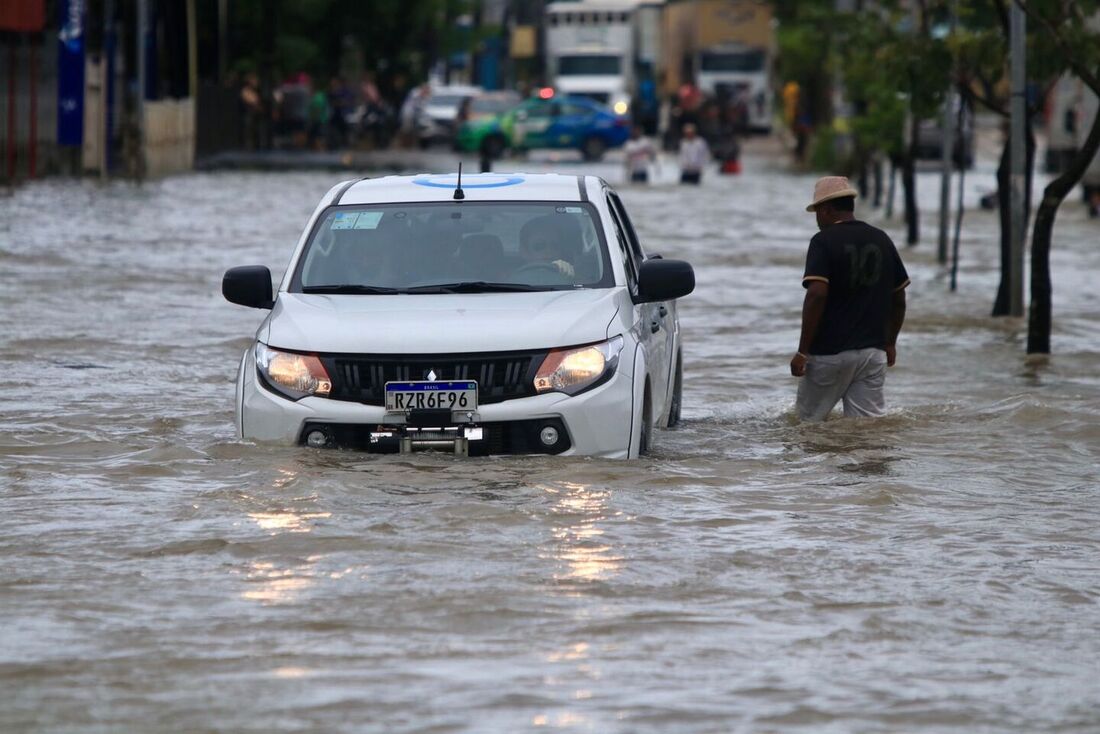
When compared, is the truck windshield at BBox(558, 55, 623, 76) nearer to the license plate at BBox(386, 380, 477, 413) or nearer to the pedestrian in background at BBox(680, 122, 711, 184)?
the pedestrian in background at BBox(680, 122, 711, 184)

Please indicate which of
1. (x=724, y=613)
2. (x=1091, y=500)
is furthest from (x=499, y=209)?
(x=724, y=613)

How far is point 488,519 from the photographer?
8773 millimetres

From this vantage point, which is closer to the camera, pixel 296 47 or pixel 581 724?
pixel 581 724

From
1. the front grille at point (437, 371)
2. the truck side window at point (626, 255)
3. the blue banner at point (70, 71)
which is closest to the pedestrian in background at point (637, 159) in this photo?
the blue banner at point (70, 71)

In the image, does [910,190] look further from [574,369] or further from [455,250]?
[574,369]

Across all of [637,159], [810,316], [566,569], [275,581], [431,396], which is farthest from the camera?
[637,159]

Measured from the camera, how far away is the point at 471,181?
11039mm

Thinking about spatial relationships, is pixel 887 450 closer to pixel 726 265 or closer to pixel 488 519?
pixel 488 519

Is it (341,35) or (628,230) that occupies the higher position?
(341,35)

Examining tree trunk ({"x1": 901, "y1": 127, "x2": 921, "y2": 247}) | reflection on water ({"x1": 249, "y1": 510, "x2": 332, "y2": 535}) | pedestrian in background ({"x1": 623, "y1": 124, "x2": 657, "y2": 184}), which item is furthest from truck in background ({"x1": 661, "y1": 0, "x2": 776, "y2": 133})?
reflection on water ({"x1": 249, "y1": 510, "x2": 332, "y2": 535})

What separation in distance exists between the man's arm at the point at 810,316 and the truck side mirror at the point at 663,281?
0.72 metres

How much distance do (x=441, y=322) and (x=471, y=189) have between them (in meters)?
1.39

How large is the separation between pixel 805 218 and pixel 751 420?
21483 millimetres

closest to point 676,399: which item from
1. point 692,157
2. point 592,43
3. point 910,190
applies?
point 910,190
